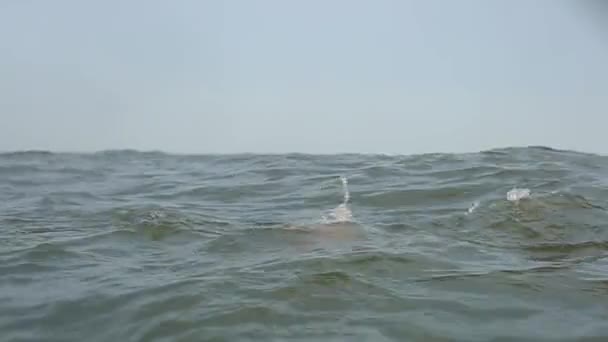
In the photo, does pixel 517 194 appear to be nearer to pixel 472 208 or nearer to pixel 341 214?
pixel 472 208

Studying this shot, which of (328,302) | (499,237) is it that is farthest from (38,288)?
(499,237)

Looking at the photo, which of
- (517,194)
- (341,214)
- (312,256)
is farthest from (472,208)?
(312,256)

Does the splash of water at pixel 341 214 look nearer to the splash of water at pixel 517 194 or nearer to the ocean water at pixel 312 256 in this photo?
the ocean water at pixel 312 256

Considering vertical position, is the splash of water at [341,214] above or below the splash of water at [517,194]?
below

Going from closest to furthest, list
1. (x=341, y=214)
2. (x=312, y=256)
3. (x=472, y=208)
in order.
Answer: (x=312, y=256), (x=341, y=214), (x=472, y=208)

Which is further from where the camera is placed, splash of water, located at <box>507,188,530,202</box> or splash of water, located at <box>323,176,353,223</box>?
splash of water, located at <box>507,188,530,202</box>

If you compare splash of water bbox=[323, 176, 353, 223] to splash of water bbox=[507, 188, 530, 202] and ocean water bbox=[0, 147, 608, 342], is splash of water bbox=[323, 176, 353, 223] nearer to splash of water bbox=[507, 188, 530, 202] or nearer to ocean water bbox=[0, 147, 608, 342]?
ocean water bbox=[0, 147, 608, 342]

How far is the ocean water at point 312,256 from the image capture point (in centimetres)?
419

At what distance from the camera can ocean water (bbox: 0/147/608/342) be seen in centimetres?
419

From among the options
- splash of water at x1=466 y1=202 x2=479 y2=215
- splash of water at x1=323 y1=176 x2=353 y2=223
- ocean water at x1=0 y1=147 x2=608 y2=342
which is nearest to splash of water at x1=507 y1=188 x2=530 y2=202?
ocean water at x1=0 y1=147 x2=608 y2=342

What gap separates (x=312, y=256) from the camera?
553cm

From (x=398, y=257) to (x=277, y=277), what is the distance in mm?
986

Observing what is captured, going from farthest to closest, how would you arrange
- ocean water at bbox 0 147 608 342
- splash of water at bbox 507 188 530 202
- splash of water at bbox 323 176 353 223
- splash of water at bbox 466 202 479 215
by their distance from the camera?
splash of water at bbox 507 188 530 202 < splash of water at bbox 466 202 479 215 < splash of water at bbox 323 176 353 223 < ocean water at bbox 0 147 608 342

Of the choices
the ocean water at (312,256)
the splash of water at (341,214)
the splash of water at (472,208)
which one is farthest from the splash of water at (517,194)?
the splash of water at (341,214)
